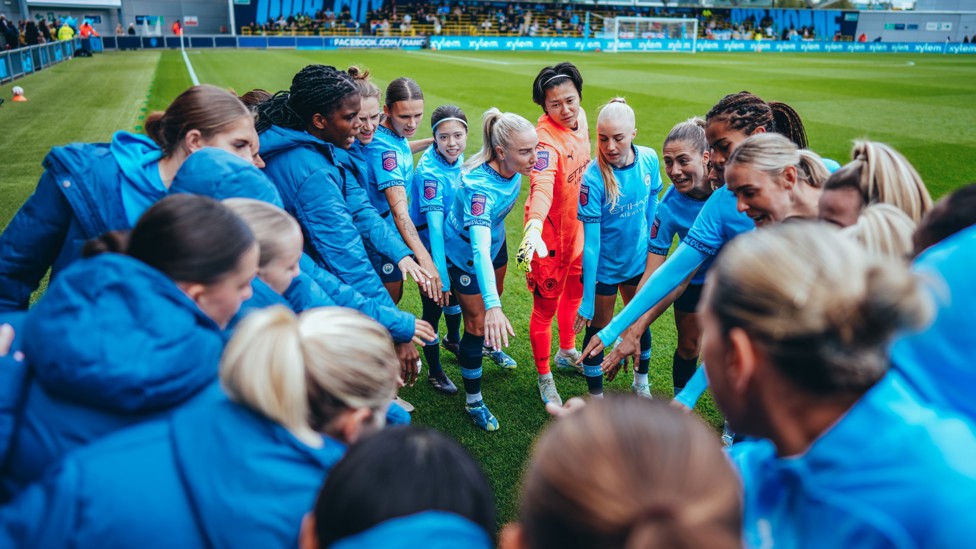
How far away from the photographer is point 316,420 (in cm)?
158

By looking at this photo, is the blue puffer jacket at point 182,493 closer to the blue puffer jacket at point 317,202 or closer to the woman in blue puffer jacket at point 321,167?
the woman in blue puffer jacket at point 321,167

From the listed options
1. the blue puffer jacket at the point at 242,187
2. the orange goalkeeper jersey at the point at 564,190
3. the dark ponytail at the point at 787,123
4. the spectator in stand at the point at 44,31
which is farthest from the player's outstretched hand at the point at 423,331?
the spectator in stand at the point at 44,31

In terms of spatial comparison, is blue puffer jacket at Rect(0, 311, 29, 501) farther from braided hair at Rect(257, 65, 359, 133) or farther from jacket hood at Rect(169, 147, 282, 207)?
braided hair at Rect(257, 65, 359, 133)

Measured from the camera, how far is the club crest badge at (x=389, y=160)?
457 centimetres

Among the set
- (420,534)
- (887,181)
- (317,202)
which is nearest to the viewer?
(420,534)

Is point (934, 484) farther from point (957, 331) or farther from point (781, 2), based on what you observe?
point (781, 2)

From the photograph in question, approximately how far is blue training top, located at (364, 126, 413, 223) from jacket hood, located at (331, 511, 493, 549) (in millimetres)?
3463

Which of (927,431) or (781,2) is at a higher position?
(781,2)

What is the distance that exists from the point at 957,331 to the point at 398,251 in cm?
278

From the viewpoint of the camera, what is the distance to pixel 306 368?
1533mm

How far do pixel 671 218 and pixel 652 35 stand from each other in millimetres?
44534

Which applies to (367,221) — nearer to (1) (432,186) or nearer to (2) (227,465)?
(1) (432,186)

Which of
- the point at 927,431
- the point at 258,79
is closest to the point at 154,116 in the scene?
the point at 927,431

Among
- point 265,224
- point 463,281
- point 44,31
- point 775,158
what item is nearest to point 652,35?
point 44,31
